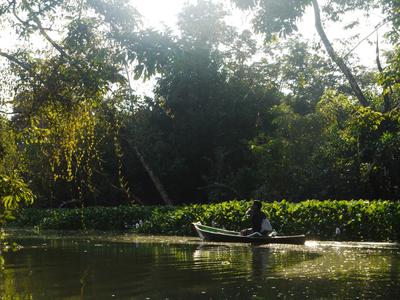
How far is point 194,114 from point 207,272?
2539cm

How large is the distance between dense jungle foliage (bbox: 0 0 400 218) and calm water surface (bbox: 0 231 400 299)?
7.38 ft

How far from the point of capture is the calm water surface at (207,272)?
34.4 ft

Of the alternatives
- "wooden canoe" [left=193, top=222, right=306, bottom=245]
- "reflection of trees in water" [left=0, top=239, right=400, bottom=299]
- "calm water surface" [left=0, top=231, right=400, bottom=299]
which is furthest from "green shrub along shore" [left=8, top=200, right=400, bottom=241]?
"reflection of trees in water" [left=0, top=239, right=400, bottom=299]

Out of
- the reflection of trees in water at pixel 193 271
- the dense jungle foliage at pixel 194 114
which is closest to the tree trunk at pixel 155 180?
the dense jungle foliage at pixel 194 114

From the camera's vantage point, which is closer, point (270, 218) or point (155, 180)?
point (270, 218)

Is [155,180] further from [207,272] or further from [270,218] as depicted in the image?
[207,272]

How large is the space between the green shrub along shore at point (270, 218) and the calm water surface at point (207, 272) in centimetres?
195

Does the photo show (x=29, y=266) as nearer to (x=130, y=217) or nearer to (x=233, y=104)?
(x=130, y=217)

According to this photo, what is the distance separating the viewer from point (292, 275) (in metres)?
12.7

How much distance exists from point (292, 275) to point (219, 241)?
32.5 ft

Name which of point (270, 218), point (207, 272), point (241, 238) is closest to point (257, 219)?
point (241, 238)

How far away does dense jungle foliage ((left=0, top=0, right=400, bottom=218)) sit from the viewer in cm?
994

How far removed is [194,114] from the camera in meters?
38.3

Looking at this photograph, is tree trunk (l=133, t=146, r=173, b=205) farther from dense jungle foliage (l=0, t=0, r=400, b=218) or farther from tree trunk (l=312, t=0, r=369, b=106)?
tree trunk (l=312, t=0, r=369, b=106)
